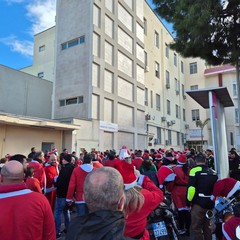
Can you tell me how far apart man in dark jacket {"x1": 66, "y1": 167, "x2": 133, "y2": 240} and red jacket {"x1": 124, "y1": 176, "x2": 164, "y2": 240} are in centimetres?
113

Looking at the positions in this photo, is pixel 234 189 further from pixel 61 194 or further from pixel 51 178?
pixel 51 178

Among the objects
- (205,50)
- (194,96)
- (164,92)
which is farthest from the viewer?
(164,92)

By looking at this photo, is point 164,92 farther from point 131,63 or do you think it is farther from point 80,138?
point 80,138

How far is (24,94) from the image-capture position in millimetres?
22500

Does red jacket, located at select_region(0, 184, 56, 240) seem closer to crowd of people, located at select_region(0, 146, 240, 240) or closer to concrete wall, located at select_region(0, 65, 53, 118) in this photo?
crowd of people, located at select_region(0, 146, 240, 240)

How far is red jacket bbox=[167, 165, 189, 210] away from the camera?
6543 millimetres

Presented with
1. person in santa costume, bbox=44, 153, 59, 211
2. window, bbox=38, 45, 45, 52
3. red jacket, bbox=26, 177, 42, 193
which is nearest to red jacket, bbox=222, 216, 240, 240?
red jacket, bbox=26, 177, 42, 193

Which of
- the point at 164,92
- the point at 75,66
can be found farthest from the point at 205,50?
the point at 164,92

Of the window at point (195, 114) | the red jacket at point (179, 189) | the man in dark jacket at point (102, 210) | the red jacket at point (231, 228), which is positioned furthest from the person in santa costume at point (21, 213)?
the window at point (195, 114)

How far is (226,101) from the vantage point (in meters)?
7.47

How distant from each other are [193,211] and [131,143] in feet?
66.1

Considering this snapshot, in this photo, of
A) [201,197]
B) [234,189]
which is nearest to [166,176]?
[201,197]

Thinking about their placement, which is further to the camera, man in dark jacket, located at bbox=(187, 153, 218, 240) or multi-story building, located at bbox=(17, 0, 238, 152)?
multi-story building, located at bbox=(17, 0, 238, 152)

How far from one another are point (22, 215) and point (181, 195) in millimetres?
4833
